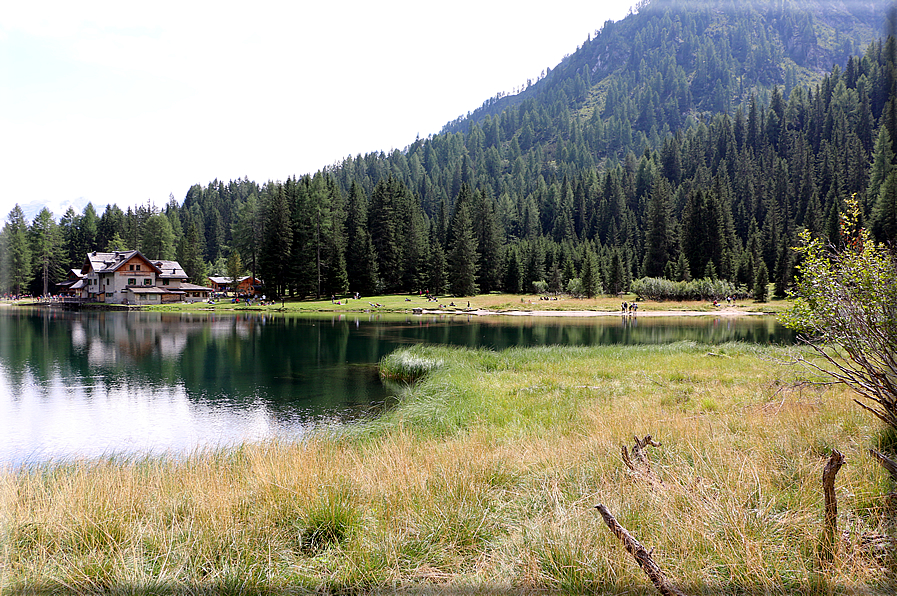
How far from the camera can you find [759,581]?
3.57 m

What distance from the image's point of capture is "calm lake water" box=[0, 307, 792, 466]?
13.6 metres

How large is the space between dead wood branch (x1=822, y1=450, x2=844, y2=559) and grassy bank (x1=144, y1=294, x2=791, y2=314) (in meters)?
66.4

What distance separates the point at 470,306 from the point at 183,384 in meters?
56.9

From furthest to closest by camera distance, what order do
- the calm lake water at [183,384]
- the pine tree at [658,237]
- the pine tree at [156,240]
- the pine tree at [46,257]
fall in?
1. the pine tree at [658,237]
2. the pine tree at [156,240]
3. the pine tree at [46,257]
4. the calm lake water at [183,384]

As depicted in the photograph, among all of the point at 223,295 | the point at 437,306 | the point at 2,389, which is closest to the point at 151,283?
the point at 223,295

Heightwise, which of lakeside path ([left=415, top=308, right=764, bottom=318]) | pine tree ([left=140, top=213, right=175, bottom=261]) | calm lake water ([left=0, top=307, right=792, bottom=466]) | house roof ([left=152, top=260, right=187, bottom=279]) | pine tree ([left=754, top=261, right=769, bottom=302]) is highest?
pine tree ([left=140, top=213, right=175, bottom=261])

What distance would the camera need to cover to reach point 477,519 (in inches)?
196

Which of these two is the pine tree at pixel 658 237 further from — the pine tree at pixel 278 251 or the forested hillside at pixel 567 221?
the pine tree at pixel 278 251

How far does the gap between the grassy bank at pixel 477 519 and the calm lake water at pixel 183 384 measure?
13.0 ft

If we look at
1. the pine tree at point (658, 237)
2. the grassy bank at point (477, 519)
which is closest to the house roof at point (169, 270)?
the pine tree at point (658, 237)

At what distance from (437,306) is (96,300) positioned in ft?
198

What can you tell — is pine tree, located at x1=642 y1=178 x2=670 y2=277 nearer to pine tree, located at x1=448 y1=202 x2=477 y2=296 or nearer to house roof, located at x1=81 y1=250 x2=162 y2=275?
pine tree, located at x1=448 y1=202 x2=477 y2=296

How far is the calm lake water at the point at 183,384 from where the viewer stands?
534 inches

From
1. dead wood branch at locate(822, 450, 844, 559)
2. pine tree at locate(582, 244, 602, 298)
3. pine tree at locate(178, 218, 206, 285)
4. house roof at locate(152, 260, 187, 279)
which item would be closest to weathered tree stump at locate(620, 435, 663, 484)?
dead wood branch at locate(822, 450, 844, 559)
